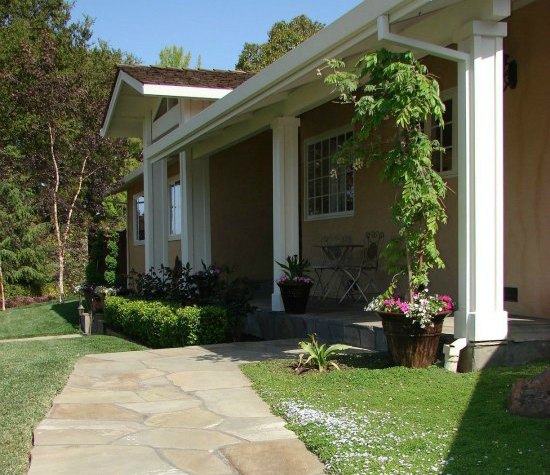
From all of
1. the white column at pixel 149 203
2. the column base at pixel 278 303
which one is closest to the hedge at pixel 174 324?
the column base at pixel 278 303

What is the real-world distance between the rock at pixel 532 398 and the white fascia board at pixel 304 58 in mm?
2880

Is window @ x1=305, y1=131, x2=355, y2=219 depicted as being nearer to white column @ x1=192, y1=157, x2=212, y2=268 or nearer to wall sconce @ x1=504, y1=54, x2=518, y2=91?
white column @ x1=192, y1=157, x2=212, y2=268

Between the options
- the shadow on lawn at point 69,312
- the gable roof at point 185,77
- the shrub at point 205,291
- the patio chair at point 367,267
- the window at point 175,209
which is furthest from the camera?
the window at point 175,209

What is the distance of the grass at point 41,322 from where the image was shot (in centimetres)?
1285

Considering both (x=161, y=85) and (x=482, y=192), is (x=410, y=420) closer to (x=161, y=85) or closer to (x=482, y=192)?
(x=482, y=192)

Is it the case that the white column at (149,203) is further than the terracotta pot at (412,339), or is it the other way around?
the white column at (149,203)

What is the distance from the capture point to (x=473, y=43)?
16.8ft

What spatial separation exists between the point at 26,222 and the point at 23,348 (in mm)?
13961

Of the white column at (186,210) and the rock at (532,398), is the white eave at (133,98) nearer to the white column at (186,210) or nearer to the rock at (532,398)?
the white column at (186,210)

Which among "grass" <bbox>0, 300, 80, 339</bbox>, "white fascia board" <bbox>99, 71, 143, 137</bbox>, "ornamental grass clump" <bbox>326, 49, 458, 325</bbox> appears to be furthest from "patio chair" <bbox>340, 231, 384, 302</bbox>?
"grass" <bbox>0, 300, 80, 339</bbox>

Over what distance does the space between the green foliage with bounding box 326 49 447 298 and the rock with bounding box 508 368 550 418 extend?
1461 millimetres

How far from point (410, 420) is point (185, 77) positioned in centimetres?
854

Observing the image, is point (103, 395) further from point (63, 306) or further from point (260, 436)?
point (63, 306)

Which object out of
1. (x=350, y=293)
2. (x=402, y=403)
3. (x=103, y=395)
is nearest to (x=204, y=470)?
(x=402, y=403)
